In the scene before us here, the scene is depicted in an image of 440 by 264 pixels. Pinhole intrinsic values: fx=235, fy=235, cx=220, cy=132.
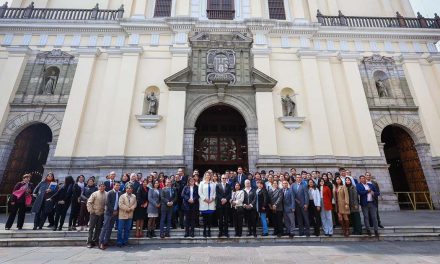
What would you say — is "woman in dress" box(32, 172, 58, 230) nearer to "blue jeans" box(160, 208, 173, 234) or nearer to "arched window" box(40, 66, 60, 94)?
"blue jeans" box(160, 208, 173, 234)

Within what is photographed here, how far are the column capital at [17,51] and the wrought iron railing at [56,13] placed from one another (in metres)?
2.16

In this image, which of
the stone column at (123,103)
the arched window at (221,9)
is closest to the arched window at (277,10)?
the arched window at (221,9)

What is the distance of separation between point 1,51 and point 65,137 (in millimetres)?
6882

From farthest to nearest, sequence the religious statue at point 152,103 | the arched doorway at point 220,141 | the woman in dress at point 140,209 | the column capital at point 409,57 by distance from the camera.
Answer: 1. the column capital at point 409,57
2. the arched doorway at point 220,141
3. the religious statue at point 152,103
4. the woman in dress at point 140,209

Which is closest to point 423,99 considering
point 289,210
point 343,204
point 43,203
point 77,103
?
point 343,204

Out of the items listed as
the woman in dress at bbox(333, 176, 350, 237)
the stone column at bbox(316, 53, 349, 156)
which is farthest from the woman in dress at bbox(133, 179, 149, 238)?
the stone column at bbox(316, 53, 349, 156)

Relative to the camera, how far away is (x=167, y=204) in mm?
6422

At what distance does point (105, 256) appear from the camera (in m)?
4.94

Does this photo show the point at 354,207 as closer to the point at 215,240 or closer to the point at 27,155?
the point at 215,240

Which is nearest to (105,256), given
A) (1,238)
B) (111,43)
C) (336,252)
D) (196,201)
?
(196,201)

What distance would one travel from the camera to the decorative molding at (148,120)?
11648 millimetres

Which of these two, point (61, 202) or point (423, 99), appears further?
point (423, 99)

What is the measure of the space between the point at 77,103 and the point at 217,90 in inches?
280

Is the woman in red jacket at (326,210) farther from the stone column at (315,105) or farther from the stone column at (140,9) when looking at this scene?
the stone column at (140,9)
